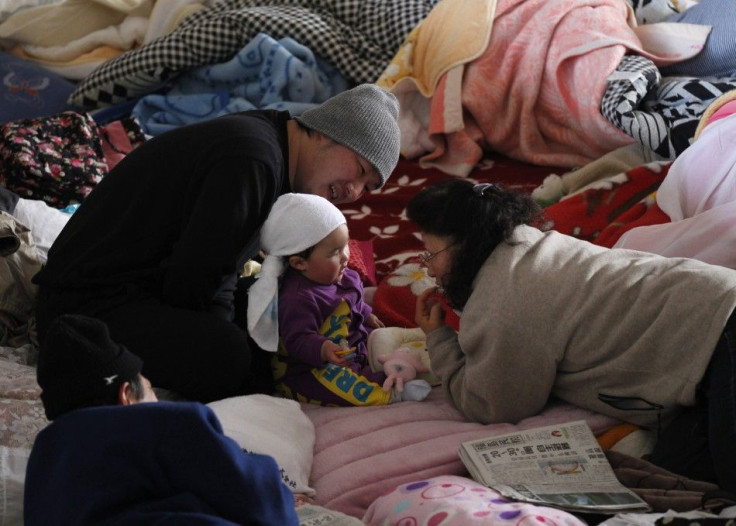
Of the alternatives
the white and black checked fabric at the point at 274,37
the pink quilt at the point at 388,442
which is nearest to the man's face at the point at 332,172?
the pink quilt at the point at 388,442

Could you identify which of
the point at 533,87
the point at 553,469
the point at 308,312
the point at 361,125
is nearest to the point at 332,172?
the point at 361,125

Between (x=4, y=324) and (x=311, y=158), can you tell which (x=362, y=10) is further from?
(x=4, y=324)

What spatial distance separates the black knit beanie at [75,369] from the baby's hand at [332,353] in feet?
2.35

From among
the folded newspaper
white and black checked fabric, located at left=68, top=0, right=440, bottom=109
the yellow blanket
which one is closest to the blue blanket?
white and black checked fabric, located at left=68, top=0, right=440, bottom=109

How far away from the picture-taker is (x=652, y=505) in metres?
1.35

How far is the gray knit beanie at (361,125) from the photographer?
74.5 inches

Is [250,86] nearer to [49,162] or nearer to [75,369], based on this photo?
[49,162]

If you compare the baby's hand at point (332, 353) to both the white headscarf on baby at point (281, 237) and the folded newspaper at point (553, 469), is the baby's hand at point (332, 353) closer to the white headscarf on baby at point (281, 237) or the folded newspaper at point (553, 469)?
the white headscarf on baby at point (281, 237)

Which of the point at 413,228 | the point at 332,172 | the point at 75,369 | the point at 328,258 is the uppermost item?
the point at 75,369

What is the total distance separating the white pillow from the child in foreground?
10cm

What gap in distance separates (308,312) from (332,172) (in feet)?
0.99

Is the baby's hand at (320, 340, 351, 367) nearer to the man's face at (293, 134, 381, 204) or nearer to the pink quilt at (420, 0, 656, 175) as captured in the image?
the man's face at (293, 134, 381, 204)

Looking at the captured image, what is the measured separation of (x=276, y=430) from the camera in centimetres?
162

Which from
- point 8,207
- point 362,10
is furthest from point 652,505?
point 362,10
